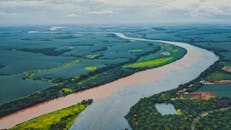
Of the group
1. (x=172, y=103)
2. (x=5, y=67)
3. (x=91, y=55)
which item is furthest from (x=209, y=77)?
(x=5, y=67)

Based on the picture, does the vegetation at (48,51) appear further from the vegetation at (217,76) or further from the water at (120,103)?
the vegetation at (217,76)

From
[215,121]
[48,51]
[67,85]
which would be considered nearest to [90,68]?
[67,85]

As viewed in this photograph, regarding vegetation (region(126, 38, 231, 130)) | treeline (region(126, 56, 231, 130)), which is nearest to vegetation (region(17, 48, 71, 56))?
vegetation (region(126, 38, 231, 130))

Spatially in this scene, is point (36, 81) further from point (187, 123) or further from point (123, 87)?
point (187, 123)

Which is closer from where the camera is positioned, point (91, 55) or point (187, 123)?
point (187, 123)

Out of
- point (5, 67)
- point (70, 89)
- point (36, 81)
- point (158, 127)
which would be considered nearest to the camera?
point (158, 127)

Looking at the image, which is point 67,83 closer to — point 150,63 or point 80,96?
point 80,96

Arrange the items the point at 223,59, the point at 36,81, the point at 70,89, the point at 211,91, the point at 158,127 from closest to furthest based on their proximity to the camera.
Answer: the point at 158,127, the point at 211,91, the point at 70,89, the point at 36,81, the point at 223,59
